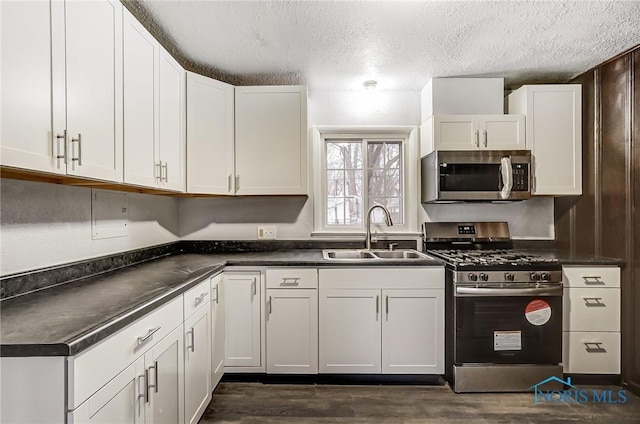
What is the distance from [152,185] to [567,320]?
9.62ft

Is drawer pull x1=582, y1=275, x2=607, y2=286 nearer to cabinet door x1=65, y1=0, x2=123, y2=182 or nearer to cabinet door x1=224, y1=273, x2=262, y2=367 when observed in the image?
cabinet door x1=224, y1=273, x2=262, y2=367

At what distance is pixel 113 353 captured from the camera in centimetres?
101

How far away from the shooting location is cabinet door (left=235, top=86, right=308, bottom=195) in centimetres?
253

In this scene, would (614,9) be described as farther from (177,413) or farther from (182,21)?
(177,413)

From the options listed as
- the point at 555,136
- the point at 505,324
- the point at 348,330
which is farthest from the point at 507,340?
the point at 555,136

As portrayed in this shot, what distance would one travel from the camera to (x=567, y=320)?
2240 mm

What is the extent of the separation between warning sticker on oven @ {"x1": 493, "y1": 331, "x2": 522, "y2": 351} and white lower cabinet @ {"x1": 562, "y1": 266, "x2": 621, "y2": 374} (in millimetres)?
408

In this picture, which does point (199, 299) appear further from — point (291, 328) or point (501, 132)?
point (501, 132)

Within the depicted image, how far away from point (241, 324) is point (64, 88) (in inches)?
67.6

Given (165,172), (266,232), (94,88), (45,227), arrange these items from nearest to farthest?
(94,88), (45,227), (165,172), (266,232)

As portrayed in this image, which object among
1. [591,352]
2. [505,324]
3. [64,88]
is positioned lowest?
[591,352]

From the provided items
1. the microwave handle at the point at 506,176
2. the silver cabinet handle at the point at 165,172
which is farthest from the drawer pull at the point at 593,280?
the silver cabinet handle at the point at 165,172

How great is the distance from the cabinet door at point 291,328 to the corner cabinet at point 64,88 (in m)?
1.32

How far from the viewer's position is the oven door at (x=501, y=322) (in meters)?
2.13
